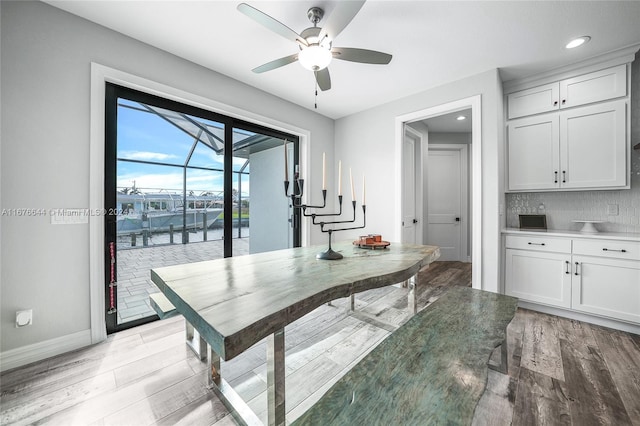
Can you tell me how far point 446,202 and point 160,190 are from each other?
16.7 ft

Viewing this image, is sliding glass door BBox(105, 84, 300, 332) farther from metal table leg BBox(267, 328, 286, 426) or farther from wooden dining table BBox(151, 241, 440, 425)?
metal table leg BBox(267, 328, 286, 426)

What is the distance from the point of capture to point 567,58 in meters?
2.49

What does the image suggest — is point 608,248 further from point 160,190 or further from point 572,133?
point 160,190

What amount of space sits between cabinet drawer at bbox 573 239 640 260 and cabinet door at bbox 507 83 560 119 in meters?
1.49

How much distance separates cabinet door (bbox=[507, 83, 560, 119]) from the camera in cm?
273

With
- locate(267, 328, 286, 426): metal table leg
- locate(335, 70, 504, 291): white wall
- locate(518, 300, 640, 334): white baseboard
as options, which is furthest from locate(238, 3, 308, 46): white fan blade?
locate(518, 300, 640, 334): white baseboard

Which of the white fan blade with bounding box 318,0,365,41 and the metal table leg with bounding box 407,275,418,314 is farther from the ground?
the white fan blade with bounding box 318,0,365,41

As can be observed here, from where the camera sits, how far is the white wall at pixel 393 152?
2.70 metres

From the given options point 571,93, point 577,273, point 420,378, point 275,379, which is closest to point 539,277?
point 577,273

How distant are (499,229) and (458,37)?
1982 mm

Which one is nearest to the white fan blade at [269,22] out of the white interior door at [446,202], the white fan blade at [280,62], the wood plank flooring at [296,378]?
the white fan blade at [280,62]

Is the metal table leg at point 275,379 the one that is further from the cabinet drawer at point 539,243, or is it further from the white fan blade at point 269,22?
the cabinet drawer at point 539,243

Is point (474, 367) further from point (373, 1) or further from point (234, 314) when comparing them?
point (373, 1)

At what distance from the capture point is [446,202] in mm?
5211
